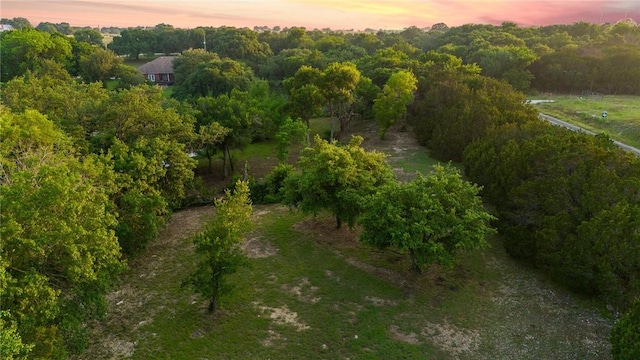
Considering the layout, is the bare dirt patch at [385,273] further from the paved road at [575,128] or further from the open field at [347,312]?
the paved road at [575,128]

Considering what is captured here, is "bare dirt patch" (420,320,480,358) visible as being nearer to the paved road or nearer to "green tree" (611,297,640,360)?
"green tree" (611,297,640,360)

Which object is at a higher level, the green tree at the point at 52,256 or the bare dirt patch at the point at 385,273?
the green tree at the point at 52,256

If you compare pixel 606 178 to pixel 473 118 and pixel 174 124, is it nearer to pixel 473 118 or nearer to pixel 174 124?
pixel 473 118

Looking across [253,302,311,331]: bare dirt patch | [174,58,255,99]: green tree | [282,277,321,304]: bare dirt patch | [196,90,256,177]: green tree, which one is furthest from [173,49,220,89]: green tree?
[253,302,311,331]: bare dirt patch

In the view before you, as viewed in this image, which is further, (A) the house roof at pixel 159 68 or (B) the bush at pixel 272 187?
(A) the house roof at pixel 159 68

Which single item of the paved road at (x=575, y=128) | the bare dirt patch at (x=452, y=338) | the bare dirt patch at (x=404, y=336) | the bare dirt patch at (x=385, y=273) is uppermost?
the paved road at (x=575, y=128)

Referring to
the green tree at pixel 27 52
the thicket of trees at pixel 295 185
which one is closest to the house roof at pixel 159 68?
the green tree at pixel 27 52

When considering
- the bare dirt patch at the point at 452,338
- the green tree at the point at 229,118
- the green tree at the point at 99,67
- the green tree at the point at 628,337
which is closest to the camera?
the green tree at the point at 628,337

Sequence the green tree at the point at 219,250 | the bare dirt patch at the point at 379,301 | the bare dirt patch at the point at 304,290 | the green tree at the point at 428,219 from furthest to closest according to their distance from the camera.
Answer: the bare dirt patch at the point at 304,290, the bare dirt patch at the point at 379,301, the green tree at the point at 428,219, the green tree at the point at 219,250
